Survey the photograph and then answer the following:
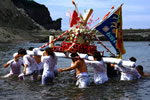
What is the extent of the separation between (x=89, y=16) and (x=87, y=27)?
0.62 m

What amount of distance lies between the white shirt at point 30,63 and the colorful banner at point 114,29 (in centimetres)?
351

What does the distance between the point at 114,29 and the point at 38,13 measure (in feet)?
557

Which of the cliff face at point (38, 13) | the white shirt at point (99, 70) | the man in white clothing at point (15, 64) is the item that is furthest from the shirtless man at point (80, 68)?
the cliff face at point (38, 13)

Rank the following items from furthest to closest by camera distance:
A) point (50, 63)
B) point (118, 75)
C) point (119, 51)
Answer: point (118, 75)
point (119, 51)
point (50, 63)

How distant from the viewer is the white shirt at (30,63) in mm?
13562

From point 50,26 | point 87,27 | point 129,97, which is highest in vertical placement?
point 50,26

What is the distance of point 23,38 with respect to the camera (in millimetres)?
85688

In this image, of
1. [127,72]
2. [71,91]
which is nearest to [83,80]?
[71,91]

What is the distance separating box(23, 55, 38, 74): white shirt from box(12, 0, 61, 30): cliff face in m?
162

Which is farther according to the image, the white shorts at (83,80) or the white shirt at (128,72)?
the white shirt at (128,72)

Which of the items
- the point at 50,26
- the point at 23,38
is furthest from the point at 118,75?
the point at 50,26

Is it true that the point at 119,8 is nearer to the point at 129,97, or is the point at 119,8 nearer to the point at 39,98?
the point at 129,97

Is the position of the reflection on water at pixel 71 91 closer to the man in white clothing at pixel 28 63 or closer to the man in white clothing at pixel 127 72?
the man in white clothing at pixel 127 72

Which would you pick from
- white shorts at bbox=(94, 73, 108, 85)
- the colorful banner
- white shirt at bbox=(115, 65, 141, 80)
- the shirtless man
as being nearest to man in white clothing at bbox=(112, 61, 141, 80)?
white shirt at bbox=(115, 65, 141, 80)
